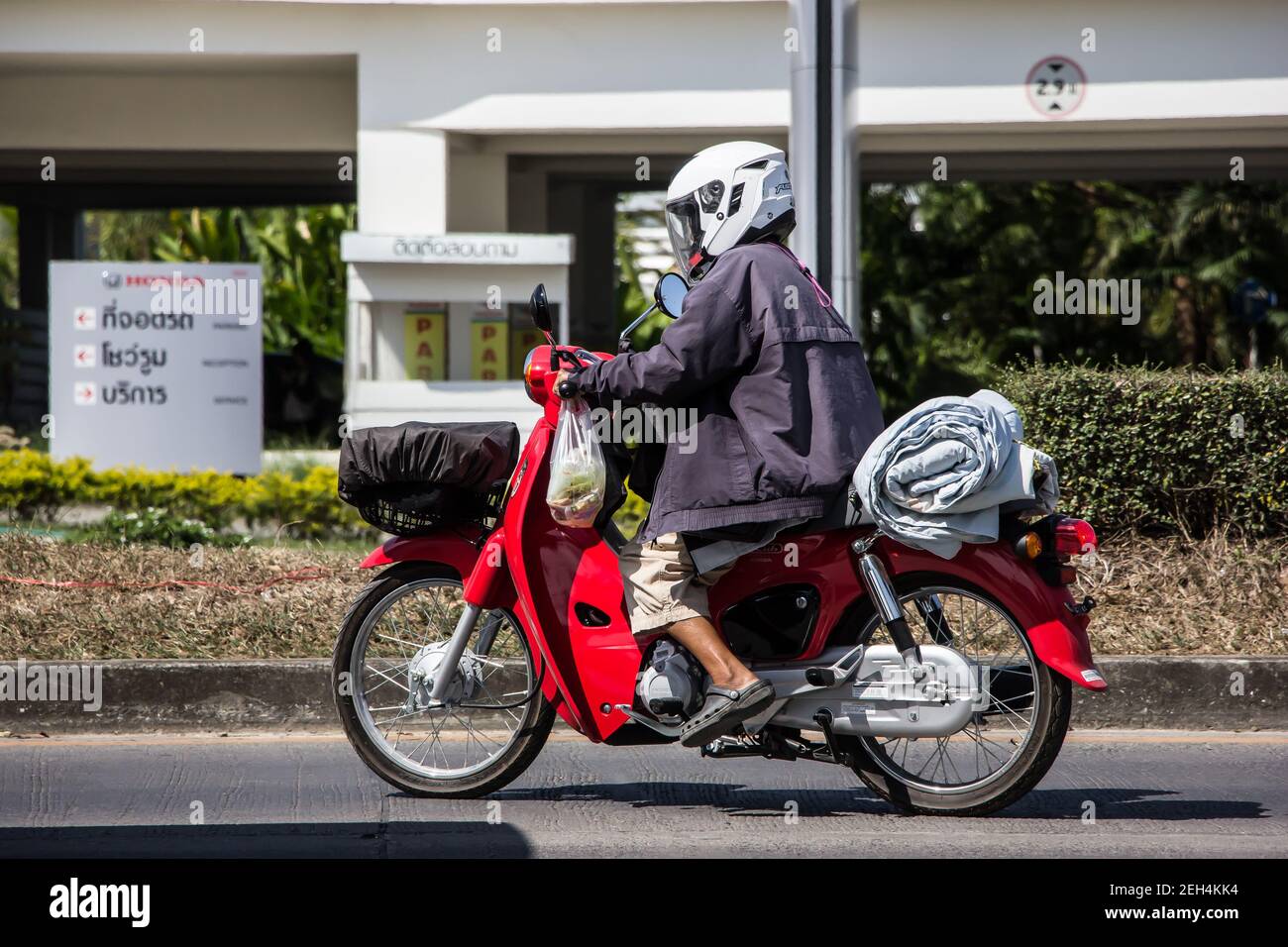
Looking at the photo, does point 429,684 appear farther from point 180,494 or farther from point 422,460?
point 180,494

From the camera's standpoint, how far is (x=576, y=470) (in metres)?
4.64

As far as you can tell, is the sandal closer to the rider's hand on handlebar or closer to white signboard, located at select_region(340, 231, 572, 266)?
the rider's hand on handlebar

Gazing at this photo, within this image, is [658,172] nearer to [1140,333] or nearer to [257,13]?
[257,13]

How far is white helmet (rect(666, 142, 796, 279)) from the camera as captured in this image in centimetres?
468

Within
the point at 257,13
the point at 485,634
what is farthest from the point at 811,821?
the point at 257,13

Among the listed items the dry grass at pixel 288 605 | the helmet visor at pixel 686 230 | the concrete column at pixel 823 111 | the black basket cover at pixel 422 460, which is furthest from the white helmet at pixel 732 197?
the concrete column at pixel 823 111

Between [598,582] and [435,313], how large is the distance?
28.3 feet

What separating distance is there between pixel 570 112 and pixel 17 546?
5897mm

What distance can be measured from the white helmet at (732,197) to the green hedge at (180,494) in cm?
714

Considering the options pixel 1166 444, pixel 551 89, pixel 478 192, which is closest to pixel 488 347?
pixel 478 192

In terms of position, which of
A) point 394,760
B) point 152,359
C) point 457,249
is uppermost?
point 457,249

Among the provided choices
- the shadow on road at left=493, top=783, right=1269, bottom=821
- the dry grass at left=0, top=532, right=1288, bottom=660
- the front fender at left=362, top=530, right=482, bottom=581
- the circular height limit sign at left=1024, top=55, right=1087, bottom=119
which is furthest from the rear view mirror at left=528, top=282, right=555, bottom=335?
the circular height limit sign at left=1024, top=55, right=1087, bottom=119

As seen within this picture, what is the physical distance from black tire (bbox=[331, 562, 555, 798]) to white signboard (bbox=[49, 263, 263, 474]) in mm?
6919

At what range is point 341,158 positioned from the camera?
14875 millimetres
